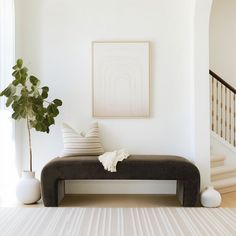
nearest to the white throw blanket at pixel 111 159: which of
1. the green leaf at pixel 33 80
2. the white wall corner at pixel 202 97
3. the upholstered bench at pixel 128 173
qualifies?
the upholstered bench at pixel 128 173

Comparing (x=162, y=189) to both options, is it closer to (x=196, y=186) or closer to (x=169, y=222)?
(x=196, y=186)

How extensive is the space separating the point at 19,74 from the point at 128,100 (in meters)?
1.58

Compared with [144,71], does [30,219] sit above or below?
below

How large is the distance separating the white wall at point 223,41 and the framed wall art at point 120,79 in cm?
228

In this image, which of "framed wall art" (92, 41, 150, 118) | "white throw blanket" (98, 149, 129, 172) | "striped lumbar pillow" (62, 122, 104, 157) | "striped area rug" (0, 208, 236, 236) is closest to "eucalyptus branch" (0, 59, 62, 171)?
"striped lumbar pillow" (62, 122, 104, 157)

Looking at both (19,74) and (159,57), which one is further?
(159,57)

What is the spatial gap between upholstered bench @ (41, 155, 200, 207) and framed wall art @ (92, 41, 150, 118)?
2.99 ft

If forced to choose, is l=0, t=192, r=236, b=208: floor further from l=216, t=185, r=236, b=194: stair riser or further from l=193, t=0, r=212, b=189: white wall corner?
l=193, t=0, r=212, b=189: white wall corner

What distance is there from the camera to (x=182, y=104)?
14.3 ft

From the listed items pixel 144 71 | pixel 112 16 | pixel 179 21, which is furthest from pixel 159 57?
pixel 112 16

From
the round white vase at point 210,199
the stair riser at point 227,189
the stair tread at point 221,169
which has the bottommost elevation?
the stair riser at point 227,189

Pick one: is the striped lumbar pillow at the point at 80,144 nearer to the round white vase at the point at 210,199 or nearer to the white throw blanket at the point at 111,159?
the white throw blanket at the point at 111,159

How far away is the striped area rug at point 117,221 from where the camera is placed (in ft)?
9.62

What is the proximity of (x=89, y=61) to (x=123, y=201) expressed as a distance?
6.88ft
